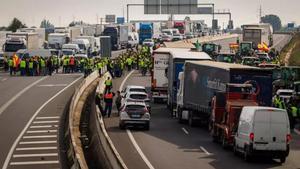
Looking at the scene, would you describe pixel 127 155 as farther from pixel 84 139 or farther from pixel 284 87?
pixel 284 87

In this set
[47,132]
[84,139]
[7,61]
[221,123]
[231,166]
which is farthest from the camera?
[7,61]

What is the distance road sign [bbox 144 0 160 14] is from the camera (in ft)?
385

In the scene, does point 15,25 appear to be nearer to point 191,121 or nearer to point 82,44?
point 82,44

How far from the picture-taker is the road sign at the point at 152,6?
385ft

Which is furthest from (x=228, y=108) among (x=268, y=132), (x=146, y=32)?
(x=146, y=32)

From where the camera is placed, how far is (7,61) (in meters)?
80.4

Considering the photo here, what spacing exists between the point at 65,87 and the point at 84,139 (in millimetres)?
24454

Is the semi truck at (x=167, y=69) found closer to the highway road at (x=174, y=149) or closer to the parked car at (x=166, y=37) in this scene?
the highway road at (x=174, y=149)

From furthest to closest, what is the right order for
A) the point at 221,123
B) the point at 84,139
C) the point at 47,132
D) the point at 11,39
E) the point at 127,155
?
the point at 11,39, the point at 47,132, the point at 84,139, the point at 221,123, the point at 127,155

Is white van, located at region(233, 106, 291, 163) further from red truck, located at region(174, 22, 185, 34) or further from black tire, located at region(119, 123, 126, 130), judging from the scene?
red truck, located at region(174, 22, 185, 34)

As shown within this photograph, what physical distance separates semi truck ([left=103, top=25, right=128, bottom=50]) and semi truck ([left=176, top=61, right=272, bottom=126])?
74.7 metres

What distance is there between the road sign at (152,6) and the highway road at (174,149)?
72.0m

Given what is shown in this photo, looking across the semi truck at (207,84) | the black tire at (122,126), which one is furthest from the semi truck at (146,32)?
the black tire at (122,126)

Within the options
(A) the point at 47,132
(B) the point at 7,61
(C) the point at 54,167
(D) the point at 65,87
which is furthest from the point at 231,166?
(B) the point at 7,61
